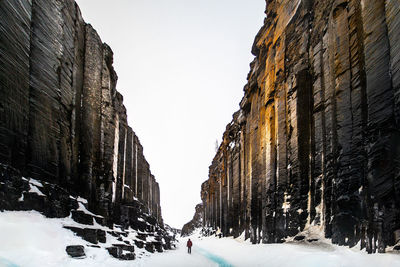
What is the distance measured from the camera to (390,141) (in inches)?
404

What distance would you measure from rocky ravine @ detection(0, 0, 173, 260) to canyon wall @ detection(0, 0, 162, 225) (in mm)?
34

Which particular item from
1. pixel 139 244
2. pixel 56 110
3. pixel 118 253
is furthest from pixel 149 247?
pixel 56 110

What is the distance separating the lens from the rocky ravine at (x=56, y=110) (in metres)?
11.3

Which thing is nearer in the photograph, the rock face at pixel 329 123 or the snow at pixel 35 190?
the rock face at pixel 329 123

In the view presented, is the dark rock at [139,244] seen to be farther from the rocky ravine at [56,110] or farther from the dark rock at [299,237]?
the dark rock at [299,237]

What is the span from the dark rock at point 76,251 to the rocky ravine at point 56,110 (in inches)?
98.8

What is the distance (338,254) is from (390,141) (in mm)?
4696

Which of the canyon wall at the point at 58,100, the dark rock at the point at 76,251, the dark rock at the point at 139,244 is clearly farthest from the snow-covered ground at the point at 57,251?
the dark rock at the point at 139,244

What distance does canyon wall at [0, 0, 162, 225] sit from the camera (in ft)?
37.6

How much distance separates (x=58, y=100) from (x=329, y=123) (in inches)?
496

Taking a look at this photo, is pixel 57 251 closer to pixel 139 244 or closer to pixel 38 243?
pixel 38 243

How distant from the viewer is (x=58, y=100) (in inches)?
592

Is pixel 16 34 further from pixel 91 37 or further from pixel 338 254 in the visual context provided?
pixel 338 254

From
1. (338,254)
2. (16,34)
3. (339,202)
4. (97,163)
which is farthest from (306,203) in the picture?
(16,34)
